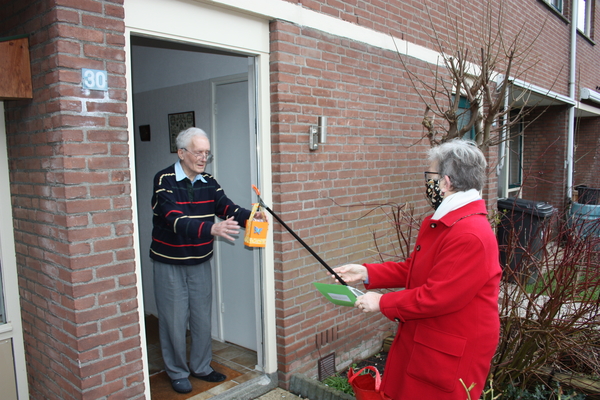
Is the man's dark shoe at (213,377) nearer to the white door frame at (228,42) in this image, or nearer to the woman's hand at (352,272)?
the white door frame at (228,42)

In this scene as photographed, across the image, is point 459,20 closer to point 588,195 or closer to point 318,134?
point 318,134

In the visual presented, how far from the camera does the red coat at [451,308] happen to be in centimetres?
218

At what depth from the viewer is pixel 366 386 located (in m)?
2.81

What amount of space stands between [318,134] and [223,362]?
2.19 m

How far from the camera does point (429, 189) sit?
8.82 ft

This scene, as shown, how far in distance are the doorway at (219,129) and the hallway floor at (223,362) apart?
0.08 metres

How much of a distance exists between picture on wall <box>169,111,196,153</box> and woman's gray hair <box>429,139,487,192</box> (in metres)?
2.99

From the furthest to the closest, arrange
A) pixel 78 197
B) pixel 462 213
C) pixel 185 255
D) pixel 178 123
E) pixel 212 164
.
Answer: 1. pixel 178 123
2. pixel 212 164
3. pixel 185 255
4. pixel 78 197
5. pixel 462 213

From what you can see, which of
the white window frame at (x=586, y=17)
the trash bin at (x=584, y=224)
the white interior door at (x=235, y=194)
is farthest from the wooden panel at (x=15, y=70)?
the white window frame at (x=586, y=17)

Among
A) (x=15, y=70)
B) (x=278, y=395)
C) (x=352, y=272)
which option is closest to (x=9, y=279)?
(x=15, y=70)

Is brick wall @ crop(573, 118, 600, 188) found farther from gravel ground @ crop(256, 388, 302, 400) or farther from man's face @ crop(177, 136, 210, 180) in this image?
man's face @ crop(177, 136, 210, 180)

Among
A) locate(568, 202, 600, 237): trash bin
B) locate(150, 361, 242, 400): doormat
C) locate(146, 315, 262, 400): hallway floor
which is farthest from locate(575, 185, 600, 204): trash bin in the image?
locate(150, 361, 242, 400): doormat

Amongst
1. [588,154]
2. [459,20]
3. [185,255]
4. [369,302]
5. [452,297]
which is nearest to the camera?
[452,297]

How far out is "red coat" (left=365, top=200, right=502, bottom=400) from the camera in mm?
2182
